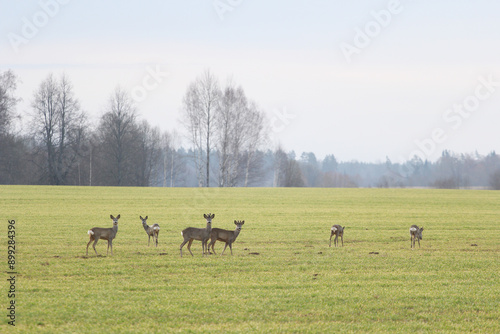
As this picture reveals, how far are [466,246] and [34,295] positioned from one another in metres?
16.8

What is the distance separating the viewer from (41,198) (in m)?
48.3

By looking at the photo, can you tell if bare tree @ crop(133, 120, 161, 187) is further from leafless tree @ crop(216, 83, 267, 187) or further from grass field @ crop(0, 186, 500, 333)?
grass field @ crop(0, 186, 500, 333)

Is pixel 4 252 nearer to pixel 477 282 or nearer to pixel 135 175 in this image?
pixel 477 282

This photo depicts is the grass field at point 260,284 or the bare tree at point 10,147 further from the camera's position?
the bare tree at point 10,147

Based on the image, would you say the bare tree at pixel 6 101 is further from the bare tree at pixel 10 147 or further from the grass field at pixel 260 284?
the grass field at pixel 260 284

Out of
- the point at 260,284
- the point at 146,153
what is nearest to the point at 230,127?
the point at 146,153

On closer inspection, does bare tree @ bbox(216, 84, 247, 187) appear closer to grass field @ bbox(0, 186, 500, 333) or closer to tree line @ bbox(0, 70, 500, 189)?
tree line @ bbox(0, 70, 500, 189)

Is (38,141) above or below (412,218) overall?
above

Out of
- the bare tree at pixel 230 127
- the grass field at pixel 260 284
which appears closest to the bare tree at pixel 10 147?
the bare tree at pixel 230 127

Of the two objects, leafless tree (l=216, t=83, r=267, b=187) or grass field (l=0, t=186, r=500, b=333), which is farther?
leafless tree (l=216, t=83, r=267, b=187)

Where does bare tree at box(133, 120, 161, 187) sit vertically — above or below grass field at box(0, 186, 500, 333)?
above

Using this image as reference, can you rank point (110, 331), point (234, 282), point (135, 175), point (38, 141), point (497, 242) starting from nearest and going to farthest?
1. point (110, 331)
2. point (234, 282)
3. point (497, 242)
4. point (38, 141)
5. point (135, 175)

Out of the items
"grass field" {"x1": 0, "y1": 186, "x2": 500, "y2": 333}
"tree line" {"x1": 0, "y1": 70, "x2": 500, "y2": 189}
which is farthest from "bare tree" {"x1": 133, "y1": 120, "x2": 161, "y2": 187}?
"grass field" {"x1": 0, "y1": 186, "x2": 500, "y2": 333}

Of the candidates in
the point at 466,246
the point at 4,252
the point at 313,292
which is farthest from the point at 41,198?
the point at 313,292
